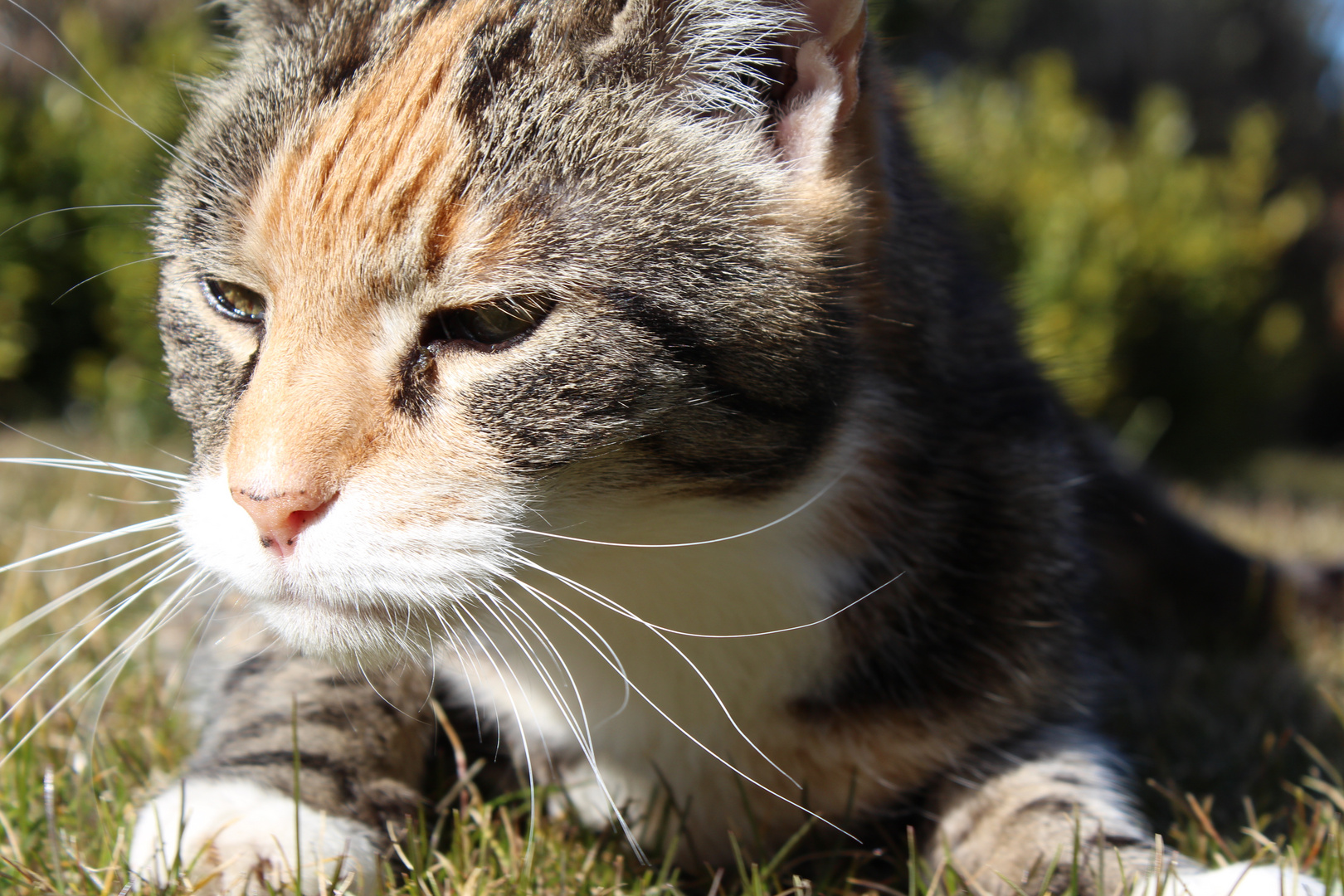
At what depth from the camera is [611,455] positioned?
3.65 feet

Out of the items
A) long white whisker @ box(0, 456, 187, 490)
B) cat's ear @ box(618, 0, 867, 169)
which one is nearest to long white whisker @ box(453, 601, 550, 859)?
long white whisker @ box(0, 456, 187, 490)

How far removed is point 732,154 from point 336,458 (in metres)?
0.61

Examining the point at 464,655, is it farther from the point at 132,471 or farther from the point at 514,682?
the point at 132,471

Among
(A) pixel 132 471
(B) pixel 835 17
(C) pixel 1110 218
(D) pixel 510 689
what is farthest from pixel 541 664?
(C) pixel 1110 218

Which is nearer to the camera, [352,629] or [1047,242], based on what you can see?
[352,629]

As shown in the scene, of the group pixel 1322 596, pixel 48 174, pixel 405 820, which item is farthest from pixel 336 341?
pixel 48 174

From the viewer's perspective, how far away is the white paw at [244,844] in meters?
1.15

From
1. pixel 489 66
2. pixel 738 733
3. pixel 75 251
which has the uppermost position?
pixel 489 66

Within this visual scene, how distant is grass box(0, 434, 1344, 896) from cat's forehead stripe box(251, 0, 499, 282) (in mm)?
430

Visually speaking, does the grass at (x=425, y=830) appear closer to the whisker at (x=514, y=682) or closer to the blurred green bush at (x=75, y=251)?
the whisker at (x=514, y=682)

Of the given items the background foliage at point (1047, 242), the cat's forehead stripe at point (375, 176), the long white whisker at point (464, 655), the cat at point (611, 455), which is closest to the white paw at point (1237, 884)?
the cat at point (611, 455)

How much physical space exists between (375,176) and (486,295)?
20 centimetres

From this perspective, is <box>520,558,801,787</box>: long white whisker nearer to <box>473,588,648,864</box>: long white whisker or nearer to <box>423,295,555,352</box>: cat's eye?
<box>473,588,648,864</box>: long white whisker

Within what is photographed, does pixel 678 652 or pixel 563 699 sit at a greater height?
pixel 678 652
